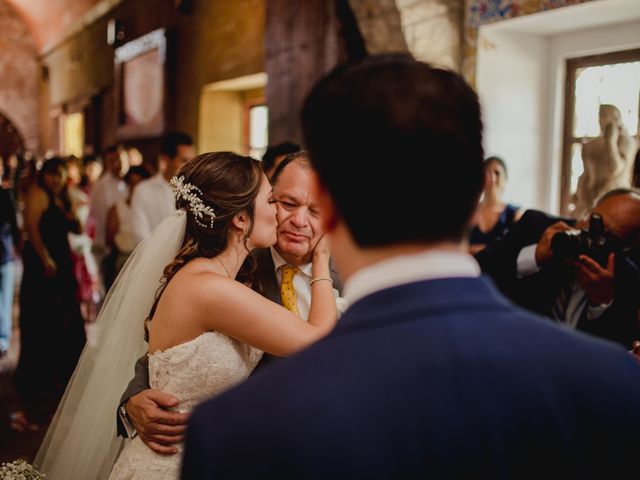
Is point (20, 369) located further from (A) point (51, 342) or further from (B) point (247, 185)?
(B) point (247, 185)

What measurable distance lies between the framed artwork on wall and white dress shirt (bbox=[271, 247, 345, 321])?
19.6 feet

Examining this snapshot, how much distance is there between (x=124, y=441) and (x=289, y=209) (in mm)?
887

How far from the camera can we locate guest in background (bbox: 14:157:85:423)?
15.5 feet

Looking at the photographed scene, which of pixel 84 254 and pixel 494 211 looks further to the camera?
pixel 84 254

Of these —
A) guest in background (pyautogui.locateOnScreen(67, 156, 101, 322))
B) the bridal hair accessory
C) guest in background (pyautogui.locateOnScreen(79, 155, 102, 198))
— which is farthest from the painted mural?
guest in background (pyautogui.locateOnScreen(79, 155, 102, 198))

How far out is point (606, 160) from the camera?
302 centimetres

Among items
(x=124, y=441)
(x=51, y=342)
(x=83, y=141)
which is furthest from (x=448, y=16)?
(x=83, y=141)

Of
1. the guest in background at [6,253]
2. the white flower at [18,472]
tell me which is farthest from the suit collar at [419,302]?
the guest in background at [6,253]

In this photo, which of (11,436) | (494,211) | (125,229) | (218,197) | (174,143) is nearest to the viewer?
(218,197)

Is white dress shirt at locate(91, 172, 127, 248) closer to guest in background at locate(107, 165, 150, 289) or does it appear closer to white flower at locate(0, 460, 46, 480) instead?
guest in background at locate(107, 165, 150, 289)

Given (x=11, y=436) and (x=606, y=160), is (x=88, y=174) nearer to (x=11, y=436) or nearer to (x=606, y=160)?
(x=11, y=436)

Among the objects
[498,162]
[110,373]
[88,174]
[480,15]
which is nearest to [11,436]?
[110,373]

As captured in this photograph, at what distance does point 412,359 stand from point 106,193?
18.5 feet

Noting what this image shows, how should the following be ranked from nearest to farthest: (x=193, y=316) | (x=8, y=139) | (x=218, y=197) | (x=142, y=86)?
1. (x=193, y=316)
2. (x=218, y=197)
3. (x=142, y=86)
4. (x=8, y=139)
